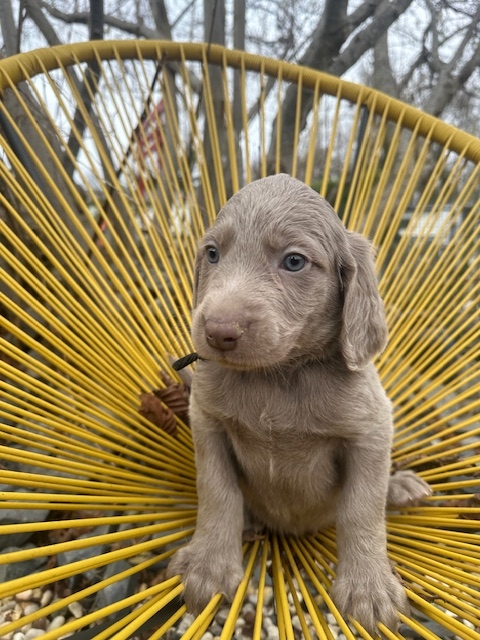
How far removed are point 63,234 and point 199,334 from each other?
98cm

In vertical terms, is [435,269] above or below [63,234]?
above

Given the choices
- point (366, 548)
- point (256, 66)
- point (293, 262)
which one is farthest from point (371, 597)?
point (256, 66)

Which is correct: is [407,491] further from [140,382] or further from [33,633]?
[33,633]

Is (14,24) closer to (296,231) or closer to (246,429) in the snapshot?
(296,231)

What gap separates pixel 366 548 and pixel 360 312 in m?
0.53

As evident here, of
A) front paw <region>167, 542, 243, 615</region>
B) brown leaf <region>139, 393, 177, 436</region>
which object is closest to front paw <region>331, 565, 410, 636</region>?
front paw <region>167, 542, 243, 615</region>

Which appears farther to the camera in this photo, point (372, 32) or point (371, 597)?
point (372, 32)

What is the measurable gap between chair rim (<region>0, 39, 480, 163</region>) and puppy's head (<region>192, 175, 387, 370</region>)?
118 centimetres

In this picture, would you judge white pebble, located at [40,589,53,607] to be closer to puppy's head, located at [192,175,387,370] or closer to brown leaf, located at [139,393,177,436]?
brown leaf, located at [139,393,177,436]

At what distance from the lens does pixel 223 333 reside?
3.14 ft

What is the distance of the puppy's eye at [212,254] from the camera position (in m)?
1.17

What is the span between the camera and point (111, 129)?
7.14 ft

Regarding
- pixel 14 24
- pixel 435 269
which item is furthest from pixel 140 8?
pixel 435 269

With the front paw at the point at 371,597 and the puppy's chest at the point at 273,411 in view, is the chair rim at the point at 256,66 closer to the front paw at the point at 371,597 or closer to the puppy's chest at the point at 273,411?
the puppy's chest at the point at 273,411
